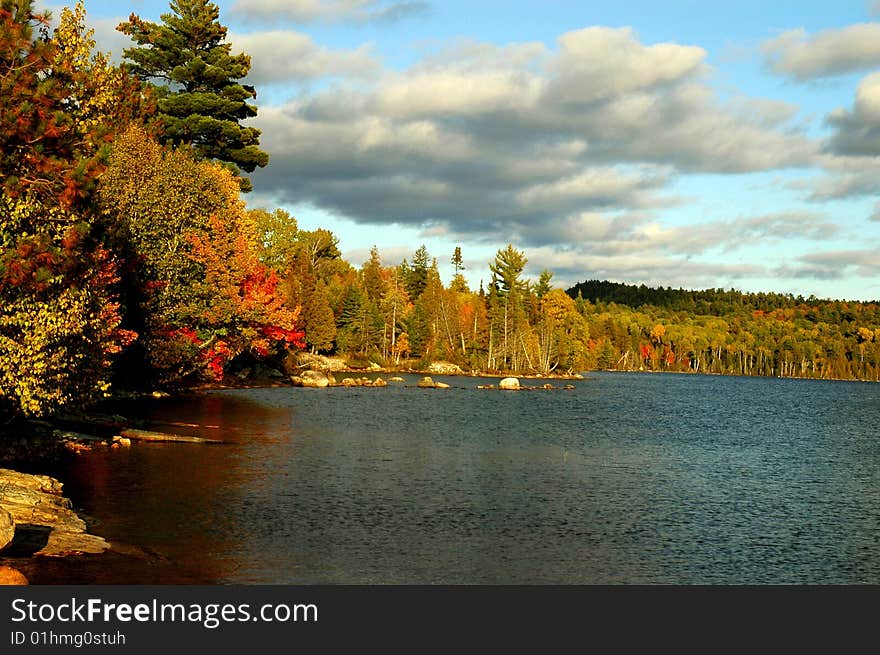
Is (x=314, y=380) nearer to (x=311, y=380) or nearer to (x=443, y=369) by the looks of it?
(x=311, y=380)

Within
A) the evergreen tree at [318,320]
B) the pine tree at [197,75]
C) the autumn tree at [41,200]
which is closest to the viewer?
the autumn tree at [41,200]

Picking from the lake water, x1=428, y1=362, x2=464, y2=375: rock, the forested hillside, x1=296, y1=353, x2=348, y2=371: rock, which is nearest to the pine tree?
the forested hillside

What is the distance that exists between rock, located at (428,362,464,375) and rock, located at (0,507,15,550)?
142m

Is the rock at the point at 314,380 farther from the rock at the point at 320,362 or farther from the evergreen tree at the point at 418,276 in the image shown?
the evergreen tree at the point at 418,276

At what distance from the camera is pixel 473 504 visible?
29219 millimetres

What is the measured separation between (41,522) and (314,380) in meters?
76.9

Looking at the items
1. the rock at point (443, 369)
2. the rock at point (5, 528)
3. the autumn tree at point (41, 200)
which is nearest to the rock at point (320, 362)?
the rock at point (443, 369)

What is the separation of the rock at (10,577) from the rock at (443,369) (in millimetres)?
143487

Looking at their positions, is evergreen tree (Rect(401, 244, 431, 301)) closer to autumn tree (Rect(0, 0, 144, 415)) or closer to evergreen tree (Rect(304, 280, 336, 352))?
evergreen tree (Rect(304, 280, 336, 352))

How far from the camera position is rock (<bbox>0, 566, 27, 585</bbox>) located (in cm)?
1520

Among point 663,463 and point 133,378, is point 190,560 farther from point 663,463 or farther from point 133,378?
point 133,378

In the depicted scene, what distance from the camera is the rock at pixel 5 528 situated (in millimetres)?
16703
